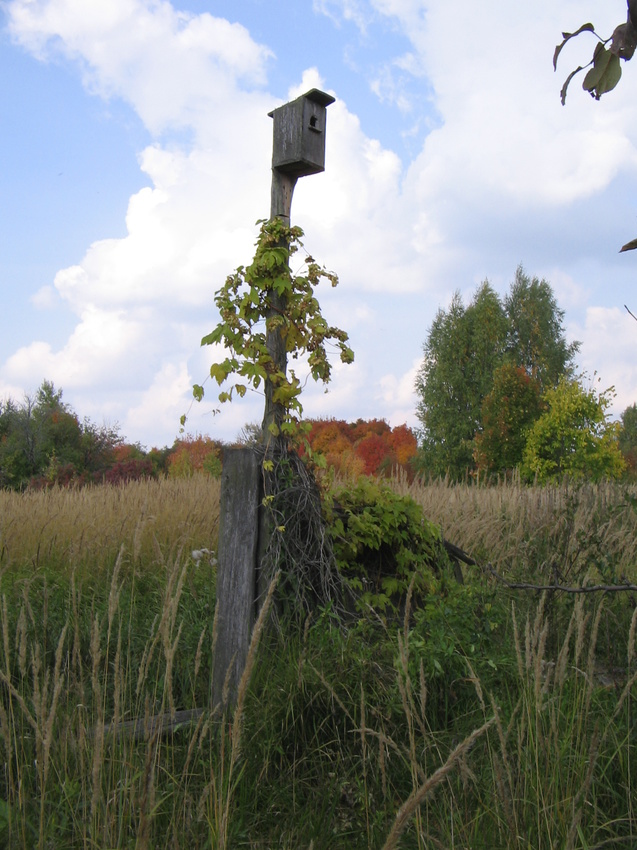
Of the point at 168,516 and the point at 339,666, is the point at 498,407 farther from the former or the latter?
the point at 339,666

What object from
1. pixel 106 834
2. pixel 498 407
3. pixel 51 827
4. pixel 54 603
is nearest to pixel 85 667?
pixel 54 603

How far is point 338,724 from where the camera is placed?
307 centimetres

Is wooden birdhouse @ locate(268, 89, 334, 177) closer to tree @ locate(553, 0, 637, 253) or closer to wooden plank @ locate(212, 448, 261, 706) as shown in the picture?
wooden plank @ locate(212, 448, 261, 706)

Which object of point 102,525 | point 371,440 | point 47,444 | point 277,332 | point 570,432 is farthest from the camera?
point 371,440

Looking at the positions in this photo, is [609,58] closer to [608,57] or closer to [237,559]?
[608,57]

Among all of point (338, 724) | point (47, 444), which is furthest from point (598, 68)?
point (47, 444)

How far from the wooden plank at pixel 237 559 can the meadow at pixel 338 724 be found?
18cm

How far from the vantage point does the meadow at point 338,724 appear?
6.06ft

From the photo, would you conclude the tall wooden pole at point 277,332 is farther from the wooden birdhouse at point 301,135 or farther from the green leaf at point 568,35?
the green leaf at point 568,35

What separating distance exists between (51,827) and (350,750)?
1.36 meters

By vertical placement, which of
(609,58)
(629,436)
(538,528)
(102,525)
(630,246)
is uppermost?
(629,436)

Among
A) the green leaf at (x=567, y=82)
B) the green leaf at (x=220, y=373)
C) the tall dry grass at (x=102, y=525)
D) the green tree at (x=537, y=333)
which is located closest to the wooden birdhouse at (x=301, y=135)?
the green leaf at (x=220, y=373)

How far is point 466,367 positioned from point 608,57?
30.3 m

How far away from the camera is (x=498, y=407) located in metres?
23.8
